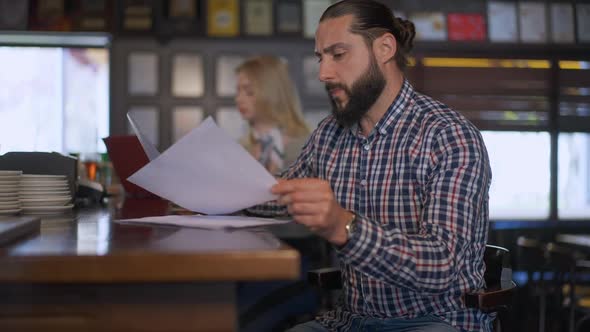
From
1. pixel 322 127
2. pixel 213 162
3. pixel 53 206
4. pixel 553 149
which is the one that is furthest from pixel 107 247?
pixel 553 149

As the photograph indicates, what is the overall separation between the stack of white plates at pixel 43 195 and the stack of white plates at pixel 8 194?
0.29 feet

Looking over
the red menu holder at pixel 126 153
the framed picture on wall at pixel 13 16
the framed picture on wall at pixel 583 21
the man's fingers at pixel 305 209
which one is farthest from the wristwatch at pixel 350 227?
the framed picture on wall at pixel 583 21

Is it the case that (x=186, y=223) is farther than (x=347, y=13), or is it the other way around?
(x=347, y=13)

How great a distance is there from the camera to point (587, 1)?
17.5 ft

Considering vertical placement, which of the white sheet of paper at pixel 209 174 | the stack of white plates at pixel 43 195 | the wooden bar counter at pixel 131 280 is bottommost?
the wooden bar counter at pixel 131 280

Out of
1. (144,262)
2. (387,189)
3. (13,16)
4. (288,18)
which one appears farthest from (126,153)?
(13,16)

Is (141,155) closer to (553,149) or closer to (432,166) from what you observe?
(432,166)

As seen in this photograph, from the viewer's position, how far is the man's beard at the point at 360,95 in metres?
1.61

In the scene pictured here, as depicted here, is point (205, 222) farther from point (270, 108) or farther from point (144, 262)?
point (270, 108)

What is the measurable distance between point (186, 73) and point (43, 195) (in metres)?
3.41

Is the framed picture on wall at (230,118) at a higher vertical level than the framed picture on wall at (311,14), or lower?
lower

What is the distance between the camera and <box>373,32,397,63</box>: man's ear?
168 cm

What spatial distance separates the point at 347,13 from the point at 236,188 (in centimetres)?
74

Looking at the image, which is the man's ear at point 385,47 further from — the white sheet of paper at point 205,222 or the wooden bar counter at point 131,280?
the wooden bar counter at point 131,280
